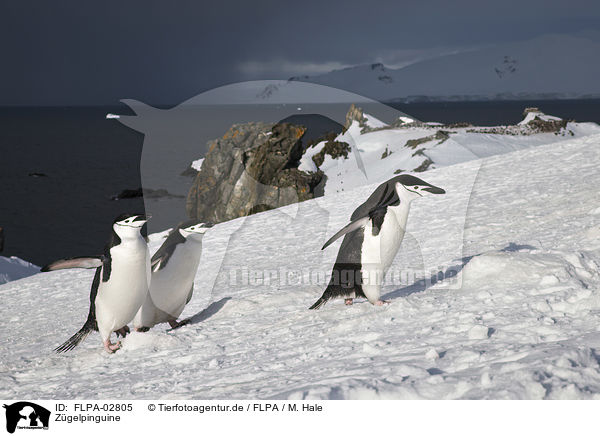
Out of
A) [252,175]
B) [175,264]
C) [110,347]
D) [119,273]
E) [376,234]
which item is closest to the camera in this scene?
[119,273]

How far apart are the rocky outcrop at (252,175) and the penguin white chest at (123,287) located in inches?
657

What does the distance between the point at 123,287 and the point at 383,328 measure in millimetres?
2133

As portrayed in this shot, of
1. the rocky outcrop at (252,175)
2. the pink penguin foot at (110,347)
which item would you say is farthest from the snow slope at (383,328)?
the rocky outcrop at (252,175)

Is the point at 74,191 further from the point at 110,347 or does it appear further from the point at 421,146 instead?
the point at 110,347

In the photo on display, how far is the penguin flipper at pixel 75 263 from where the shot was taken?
4281 millimetres

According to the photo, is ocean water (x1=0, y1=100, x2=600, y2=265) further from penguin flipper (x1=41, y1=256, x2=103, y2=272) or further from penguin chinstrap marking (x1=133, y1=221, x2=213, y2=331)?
penguin flipper (x1=41, y1=256, x2=103, y2=272)

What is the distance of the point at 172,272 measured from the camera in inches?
192

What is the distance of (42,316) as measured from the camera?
721cm

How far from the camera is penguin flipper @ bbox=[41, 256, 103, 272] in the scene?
4.28 meters

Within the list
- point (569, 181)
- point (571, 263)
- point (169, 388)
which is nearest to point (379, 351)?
point (169, 388)
